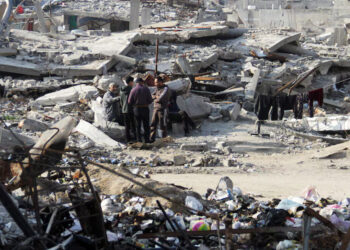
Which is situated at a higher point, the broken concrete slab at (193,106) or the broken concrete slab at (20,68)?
the broken concrete slab at (20,68)

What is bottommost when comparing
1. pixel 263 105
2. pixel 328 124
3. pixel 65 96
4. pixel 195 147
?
pixel 195 147

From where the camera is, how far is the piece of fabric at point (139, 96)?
404 inches

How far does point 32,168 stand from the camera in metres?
4.19

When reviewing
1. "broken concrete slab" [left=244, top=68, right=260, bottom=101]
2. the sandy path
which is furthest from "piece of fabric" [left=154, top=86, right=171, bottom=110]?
"broken concrete slab" [left=244, top=68, right=260, bottom=101]

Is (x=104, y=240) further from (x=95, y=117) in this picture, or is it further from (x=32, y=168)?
(x=95, y=117)

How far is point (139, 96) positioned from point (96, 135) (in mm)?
1214

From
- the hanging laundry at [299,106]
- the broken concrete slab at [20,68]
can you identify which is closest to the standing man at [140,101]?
the hanging laundry at [299,106]

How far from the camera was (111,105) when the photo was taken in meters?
A: 11.2

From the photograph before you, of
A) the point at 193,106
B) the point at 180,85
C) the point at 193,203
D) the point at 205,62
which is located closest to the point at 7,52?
the point at 180,85

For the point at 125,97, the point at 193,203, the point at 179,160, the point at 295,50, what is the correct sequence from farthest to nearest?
the point at 295,50, the point at 125,97, the point at 179,160, the point at 193,203

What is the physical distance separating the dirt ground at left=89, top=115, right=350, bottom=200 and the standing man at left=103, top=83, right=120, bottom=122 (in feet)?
4.34

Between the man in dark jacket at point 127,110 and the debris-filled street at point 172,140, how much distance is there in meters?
0.04

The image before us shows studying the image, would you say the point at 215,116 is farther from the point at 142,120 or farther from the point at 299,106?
the point at 142,120

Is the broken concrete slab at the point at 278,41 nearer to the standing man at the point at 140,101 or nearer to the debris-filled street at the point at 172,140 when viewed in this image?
the debris-filled street at the point at 172,140
